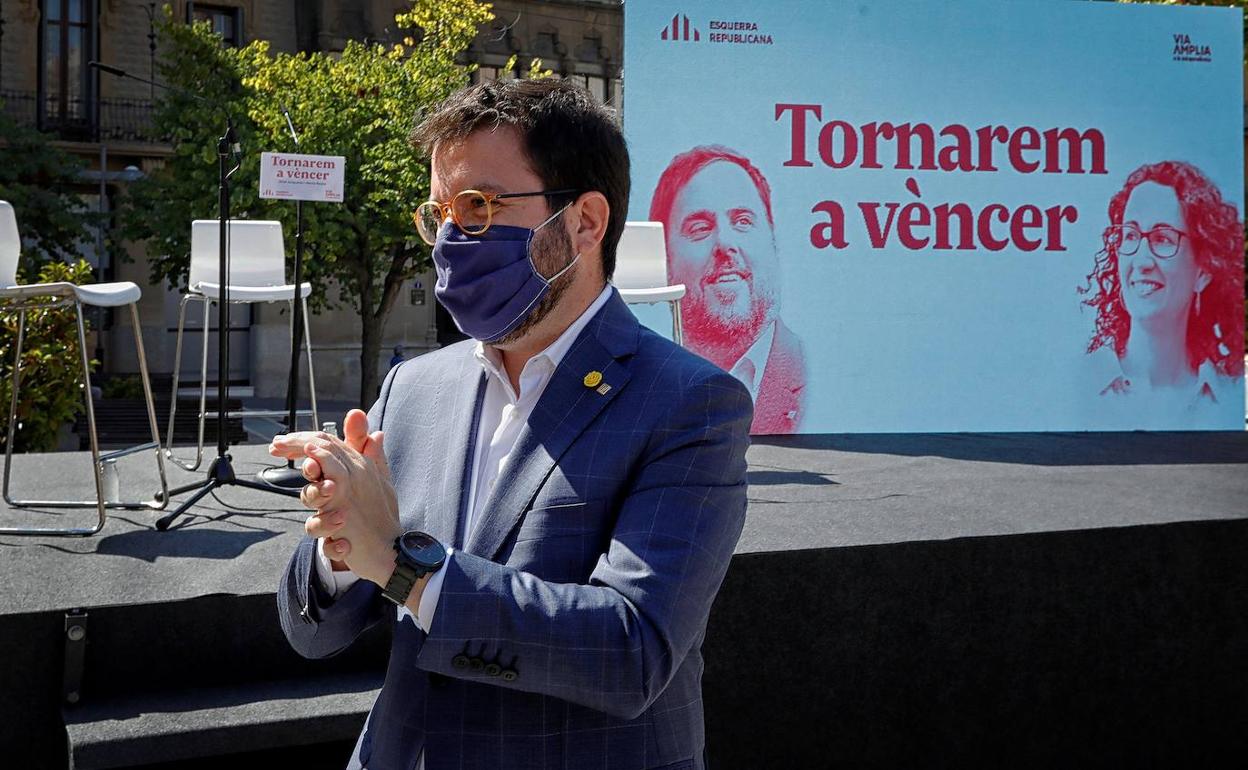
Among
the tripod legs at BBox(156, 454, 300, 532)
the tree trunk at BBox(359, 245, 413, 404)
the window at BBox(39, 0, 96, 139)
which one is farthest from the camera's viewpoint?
the window at BBox(39, 0, 96, 139)

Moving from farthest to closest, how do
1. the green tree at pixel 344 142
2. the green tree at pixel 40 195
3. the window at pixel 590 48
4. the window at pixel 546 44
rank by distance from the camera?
the window at pixel 590 48
the window at pixel 546 44
the green tree at pixel 40 195
the green tree at pixel 344 142

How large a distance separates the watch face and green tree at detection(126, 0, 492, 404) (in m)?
13.8

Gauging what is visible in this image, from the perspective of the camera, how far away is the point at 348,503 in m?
1.34

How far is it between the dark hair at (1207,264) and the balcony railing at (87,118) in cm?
1988

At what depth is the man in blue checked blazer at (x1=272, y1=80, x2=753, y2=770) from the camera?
1.39 m

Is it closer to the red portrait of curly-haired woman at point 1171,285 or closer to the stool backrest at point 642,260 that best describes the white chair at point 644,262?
the stool backrest at point 642,260

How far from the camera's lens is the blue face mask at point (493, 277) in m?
1.63

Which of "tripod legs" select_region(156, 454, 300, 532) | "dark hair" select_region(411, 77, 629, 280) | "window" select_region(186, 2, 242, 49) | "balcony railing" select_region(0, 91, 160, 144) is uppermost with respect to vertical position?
"window" select_region(186, 2, 242, 49)

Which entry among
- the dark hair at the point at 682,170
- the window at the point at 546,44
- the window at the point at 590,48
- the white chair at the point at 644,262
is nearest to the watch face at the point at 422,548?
the white chair at the point at 644,262

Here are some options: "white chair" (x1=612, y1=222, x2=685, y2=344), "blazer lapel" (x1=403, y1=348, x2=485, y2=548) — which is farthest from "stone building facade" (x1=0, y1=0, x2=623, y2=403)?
"blazer lapel" (x1=403, y1=348, x2=485, y2=548)

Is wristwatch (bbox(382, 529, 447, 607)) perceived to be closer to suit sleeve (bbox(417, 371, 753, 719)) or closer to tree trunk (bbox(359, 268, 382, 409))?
suit sleeve (bbox(417, 371, 753, 719))

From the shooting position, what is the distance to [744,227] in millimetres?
7090

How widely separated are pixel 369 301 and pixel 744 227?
1103cm

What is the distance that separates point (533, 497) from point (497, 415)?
0.67 feet
